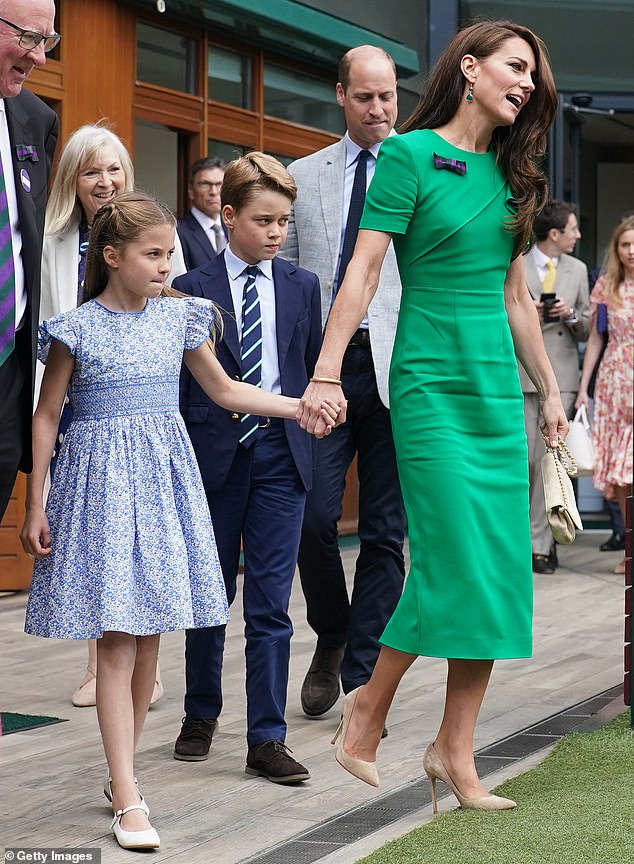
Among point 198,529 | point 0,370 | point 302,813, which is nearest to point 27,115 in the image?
point 0,370

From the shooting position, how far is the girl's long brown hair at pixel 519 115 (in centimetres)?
376

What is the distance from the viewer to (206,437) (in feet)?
13.9

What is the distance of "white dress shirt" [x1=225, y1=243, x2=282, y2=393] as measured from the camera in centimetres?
434

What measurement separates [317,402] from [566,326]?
543 centimetres

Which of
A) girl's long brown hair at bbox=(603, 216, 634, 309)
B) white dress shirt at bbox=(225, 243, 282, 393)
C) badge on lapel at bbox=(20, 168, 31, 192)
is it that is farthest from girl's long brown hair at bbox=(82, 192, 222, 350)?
girl's long brown hair at bbox=(603, 216, 634, 309)

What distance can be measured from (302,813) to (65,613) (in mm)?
819

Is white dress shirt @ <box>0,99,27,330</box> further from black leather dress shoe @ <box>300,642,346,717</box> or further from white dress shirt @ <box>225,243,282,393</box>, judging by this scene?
black leather dress shoe @ <box>300,642,346,717</box>

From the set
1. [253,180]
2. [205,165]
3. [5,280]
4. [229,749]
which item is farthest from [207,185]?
[5,280]

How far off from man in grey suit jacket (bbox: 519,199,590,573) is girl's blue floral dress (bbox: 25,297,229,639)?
16.6ft

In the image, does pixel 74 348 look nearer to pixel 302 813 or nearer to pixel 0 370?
pixel 0 370

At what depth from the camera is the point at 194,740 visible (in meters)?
4.32

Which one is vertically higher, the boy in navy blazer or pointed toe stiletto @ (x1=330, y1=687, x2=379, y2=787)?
the boy in navy blazer

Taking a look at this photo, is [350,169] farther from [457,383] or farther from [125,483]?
[125,483]

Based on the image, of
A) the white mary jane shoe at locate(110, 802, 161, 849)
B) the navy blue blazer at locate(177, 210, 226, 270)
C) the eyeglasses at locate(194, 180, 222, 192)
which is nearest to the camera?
the white mary jane shoe at locate(110, 802, 161, 849)
